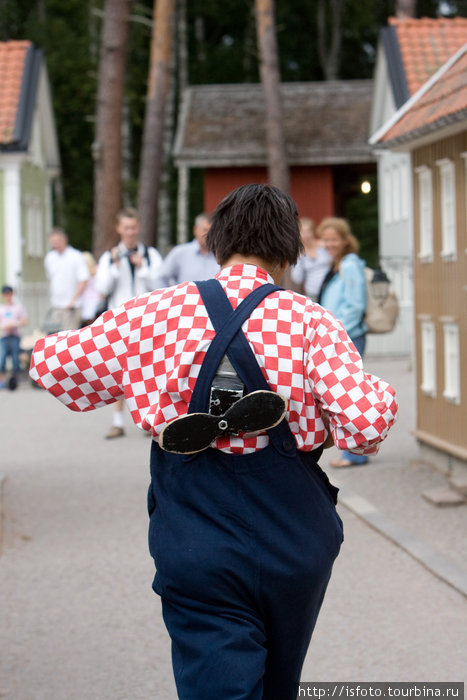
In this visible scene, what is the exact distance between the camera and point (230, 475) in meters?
3.06

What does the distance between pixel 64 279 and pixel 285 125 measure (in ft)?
60.6

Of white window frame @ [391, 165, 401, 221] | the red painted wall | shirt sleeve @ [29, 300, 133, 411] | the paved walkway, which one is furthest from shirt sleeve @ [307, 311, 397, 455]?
the red painted wall

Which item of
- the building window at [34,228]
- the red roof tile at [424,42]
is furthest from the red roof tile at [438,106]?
the building window at [34,228]

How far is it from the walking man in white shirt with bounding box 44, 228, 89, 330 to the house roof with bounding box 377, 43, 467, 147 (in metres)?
8.09

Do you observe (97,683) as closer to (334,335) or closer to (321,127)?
(334,335)

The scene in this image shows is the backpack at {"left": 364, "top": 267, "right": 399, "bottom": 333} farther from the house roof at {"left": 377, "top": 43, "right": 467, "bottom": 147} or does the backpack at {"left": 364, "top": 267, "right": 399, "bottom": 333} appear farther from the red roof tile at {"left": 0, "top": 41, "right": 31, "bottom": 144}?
the red roof tile at {"left": 0, "top": 41, "right": 31, "bottom": 144}

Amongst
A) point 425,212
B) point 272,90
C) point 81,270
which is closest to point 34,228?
point 272,90

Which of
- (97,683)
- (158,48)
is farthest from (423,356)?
(158,48)

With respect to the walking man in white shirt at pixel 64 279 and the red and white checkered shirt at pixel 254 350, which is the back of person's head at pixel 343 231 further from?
the walking man in white shirt at pixel 64 279

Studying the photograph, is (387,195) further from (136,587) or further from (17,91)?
(136,587)

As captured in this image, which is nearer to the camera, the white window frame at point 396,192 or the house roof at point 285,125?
the white window frame at point 396,192

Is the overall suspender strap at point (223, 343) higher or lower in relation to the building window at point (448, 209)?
lower

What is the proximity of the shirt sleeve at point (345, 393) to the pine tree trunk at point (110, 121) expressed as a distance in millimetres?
21084

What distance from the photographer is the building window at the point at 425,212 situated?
10567mm
